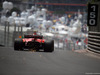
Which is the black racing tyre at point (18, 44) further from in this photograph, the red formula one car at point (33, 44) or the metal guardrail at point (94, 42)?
the metal guardrail at point (94, 42)

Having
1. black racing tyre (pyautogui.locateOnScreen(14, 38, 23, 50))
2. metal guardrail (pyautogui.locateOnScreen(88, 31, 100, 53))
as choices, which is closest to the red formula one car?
black racing tyre (pyautogui.locateOnScreen(14, 38, 23, 50))

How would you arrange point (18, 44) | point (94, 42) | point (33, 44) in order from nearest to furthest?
point (33, 44)
point (18, 44)
point (94, 42)

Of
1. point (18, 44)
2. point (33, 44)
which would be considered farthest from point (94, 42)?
point (18, 44)

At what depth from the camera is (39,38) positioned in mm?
15570

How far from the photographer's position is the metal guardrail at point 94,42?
15665mm

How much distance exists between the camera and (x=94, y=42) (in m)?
16.4

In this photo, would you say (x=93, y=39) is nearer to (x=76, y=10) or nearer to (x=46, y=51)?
(x=46, y=51)

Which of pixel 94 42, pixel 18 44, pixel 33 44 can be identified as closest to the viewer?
pixel 33 44

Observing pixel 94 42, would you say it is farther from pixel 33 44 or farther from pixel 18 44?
pixel 18 44

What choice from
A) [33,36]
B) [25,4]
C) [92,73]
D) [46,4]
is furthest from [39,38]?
[46,4]

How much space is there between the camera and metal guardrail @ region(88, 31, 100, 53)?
15665 millimetres

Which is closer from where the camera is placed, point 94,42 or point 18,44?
point 18,44

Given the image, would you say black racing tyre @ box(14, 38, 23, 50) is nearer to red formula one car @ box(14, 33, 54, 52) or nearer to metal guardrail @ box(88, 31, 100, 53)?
red formula one car @ box(14, 33, 54, 52)

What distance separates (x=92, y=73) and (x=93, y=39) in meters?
8.53
